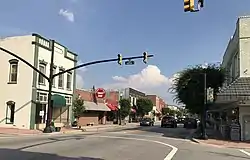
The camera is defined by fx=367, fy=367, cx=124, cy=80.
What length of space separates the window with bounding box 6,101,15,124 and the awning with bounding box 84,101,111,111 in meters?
13.8

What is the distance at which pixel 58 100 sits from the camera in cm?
3919

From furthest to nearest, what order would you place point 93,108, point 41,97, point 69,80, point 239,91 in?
point 93,108
point 69,80
point 41,97
point 239,91

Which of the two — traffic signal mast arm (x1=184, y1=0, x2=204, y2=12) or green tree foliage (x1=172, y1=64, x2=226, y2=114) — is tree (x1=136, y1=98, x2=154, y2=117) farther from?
traffic signal mast arm (x1=184, y1=0, x2=204, y2=12)

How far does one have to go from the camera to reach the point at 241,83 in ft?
92.8

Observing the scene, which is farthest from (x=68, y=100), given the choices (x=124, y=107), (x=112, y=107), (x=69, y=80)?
(x=124, y=107)

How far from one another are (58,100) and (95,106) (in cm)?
1489

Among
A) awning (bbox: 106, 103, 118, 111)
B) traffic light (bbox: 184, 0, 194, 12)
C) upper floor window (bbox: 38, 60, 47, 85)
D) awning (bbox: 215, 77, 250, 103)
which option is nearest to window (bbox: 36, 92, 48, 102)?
upper floor window (bbox: 38, 60, 47, 85)

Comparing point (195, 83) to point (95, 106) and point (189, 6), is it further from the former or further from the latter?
point (189, 6)

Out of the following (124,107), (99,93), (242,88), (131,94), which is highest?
(131,94)

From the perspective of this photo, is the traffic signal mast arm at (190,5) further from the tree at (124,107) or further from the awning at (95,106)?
the tree at (124,107)

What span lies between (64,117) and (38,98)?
289 inches

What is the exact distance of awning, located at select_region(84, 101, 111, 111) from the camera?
50081 millimetres

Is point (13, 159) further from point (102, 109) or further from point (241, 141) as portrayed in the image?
point (102, 109)

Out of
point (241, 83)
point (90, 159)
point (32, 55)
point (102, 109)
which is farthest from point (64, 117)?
point (90, 159)
